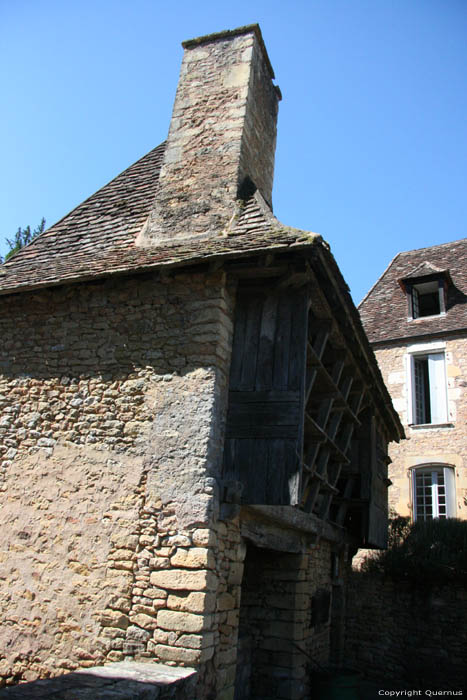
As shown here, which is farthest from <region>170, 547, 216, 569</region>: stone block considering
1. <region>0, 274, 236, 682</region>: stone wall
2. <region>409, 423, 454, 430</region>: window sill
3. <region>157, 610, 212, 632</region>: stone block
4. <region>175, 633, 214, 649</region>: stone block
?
<region>409, 423, 454, 430</region>: window sill

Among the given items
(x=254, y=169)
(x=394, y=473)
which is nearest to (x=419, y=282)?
(x=394, y=473)

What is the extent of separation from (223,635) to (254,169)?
5.36 m

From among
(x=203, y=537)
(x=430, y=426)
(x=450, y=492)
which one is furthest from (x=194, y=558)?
(x=430, y=426)

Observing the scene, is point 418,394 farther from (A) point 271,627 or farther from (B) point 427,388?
(A) point 271,627

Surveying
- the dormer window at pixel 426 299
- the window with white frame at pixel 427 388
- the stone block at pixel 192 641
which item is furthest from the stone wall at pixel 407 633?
the dormer window at pixel 426 299

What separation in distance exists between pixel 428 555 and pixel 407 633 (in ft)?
4.32

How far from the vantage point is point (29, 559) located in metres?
4.91

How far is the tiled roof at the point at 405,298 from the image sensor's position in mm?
12805

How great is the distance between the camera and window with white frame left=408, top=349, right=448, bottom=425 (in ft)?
40.0

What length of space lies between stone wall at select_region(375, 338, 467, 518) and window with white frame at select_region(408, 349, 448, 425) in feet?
0.52

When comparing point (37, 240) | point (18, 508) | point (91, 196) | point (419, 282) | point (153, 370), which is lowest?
point (18, 508)

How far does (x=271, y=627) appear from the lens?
604 cm

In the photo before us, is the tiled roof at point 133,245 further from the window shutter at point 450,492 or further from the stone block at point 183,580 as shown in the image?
the window shutter at point 450,492

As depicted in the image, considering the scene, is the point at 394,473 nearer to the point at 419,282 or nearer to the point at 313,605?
the point at 419,282
